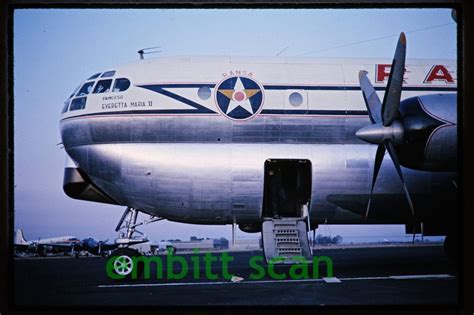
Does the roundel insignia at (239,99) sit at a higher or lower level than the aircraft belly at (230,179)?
higher

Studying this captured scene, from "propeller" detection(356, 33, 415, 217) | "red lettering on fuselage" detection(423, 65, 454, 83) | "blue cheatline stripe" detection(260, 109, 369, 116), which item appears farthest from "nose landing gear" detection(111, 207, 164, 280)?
"red lettering on fuselage" detection(423, 65, 454, 83)

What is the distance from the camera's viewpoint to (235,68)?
49.3 ft

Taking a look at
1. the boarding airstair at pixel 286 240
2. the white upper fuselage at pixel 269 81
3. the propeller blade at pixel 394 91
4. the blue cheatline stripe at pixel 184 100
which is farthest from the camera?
the white upper fuselage at pixel 269 81

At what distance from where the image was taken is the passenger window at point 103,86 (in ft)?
50.4

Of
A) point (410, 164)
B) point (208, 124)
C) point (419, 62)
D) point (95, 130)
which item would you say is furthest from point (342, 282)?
point (95, 130)

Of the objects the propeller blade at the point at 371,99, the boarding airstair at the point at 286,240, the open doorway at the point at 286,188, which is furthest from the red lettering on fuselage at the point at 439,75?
the boarding airstair at the point at 286,240

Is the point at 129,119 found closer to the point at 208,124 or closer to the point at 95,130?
the point at 95,130

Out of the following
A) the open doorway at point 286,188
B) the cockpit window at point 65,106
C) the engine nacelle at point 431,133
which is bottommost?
the open doorway at point 286,188

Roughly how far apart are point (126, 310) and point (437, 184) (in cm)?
886

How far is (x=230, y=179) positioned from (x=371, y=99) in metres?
3.79

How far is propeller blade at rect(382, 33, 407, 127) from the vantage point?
12.6 metres

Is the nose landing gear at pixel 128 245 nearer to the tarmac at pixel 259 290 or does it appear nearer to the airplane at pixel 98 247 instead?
the tarmac at pixel 259 290

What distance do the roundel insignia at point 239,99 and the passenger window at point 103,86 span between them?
276 cm

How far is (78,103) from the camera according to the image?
51.1 feet
